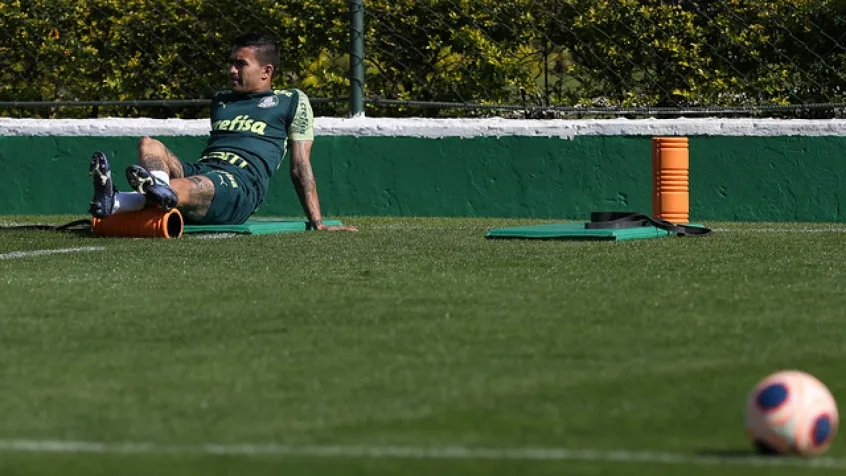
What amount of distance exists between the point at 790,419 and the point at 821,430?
9 centimetres

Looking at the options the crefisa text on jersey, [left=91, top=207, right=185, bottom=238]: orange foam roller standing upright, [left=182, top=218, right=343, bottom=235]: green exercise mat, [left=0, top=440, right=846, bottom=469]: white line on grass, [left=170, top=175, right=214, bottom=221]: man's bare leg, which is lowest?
[left=182, top=218, right=343, bottom=235]: green exercise mat

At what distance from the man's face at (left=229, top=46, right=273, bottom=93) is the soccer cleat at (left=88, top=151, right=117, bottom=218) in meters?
1.35

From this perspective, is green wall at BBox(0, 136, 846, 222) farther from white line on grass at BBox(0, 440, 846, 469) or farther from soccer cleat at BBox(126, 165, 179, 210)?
white line on grass at BBox(0, 440, 846, 469)

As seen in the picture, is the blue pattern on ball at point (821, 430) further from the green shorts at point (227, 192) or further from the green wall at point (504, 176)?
the green wall at point (504, 176)

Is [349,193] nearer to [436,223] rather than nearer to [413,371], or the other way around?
[436,223]

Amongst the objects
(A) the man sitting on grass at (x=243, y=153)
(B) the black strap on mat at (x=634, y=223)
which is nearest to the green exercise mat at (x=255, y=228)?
(A) the man sitting on grass at (x=243, y=153)

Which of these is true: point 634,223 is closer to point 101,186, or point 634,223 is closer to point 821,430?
point 101,186

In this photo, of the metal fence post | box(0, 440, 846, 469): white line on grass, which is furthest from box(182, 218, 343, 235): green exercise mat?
box(0, 440, 846, 469): white line on grass

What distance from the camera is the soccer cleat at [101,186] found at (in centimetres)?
854

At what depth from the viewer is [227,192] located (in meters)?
9.29

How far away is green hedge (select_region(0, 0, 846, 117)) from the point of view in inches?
431

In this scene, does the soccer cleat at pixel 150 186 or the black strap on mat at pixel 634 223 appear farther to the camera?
the black strap on mat at pixel 634 223

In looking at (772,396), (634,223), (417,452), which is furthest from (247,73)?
(772,396)

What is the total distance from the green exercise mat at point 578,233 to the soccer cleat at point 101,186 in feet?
6.39
